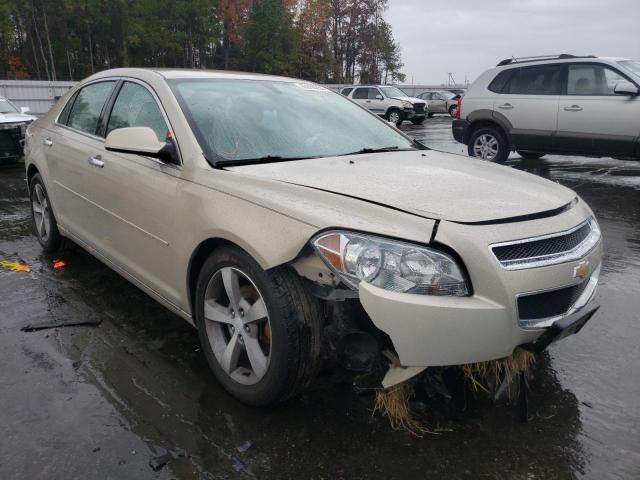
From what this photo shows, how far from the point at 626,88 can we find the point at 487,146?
7.98 ft

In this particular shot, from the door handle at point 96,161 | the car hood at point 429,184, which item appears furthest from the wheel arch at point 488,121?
the door handle at point 96,161

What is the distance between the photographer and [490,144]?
979 cm

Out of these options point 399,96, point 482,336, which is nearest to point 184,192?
point 482,336

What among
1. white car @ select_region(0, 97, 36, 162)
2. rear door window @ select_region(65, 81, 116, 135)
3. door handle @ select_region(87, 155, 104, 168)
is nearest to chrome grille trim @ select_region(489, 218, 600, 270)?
door handle @ select_region(87, 155, 104, 168)

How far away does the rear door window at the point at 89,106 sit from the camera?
3.95 m

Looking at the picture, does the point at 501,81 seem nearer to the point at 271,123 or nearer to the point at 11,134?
the point at 271,123

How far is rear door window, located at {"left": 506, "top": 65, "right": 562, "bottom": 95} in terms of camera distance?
351 inches

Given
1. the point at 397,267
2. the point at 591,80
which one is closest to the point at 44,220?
the point at 397,267

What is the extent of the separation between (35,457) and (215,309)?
965 millimetres

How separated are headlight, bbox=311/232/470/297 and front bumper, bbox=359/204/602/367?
0.04 metres

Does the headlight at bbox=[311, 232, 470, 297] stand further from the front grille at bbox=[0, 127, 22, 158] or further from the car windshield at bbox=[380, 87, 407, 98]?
the car windshield at bbox=[380, 87, 407, 98]

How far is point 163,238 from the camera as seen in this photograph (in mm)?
2949

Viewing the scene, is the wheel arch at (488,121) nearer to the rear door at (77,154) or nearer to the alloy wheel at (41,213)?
the rear door at (77,154)

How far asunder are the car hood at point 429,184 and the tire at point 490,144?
695 cm
